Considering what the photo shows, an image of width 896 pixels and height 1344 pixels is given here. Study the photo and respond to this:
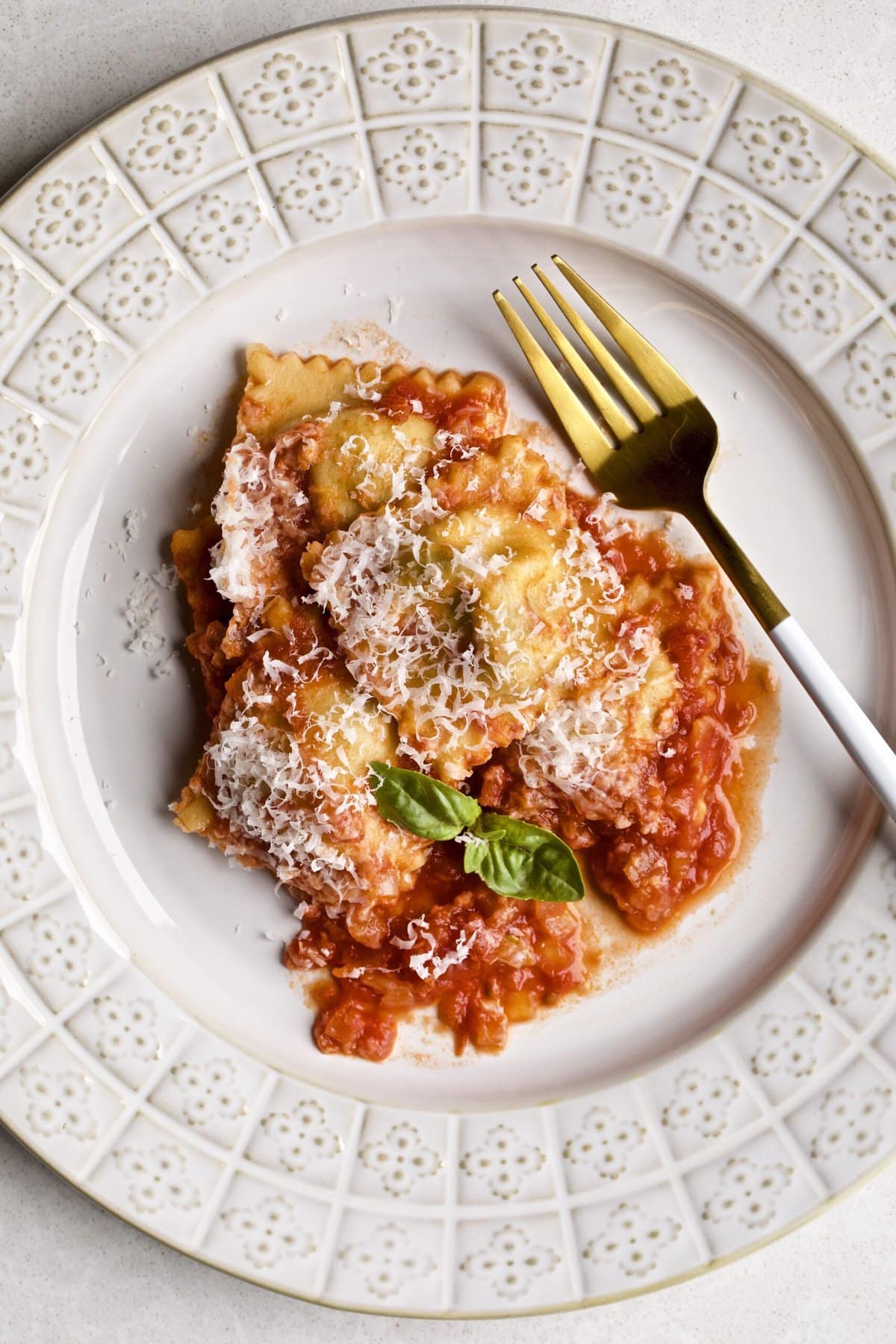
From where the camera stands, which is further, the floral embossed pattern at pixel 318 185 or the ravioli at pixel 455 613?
the floral embossed pattern at pixel 318 185

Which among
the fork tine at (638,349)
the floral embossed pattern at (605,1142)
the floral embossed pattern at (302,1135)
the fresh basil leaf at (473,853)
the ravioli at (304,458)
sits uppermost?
the ravioli at (304,458)

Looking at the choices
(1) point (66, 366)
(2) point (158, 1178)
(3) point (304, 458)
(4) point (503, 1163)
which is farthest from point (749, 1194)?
(1) point (66, 366)

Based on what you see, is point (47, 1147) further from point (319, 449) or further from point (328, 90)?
point (328, 90)

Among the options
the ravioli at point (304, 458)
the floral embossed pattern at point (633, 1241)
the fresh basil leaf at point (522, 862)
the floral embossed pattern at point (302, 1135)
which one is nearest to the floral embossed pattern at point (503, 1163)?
the floral embossed pattern at point (633, 1241)

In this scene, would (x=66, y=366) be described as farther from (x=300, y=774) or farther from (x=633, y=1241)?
(x=633, y=1241)

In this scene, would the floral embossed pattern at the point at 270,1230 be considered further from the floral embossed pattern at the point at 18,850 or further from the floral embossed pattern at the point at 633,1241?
the floral embossed pattern at the point at 18,850

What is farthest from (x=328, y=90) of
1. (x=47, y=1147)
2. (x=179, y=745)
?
(x=47, y=1147)

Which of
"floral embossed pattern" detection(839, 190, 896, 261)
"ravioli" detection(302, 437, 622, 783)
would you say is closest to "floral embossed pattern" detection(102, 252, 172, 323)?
"ravioli" detection(302, 437, 622, 783)
